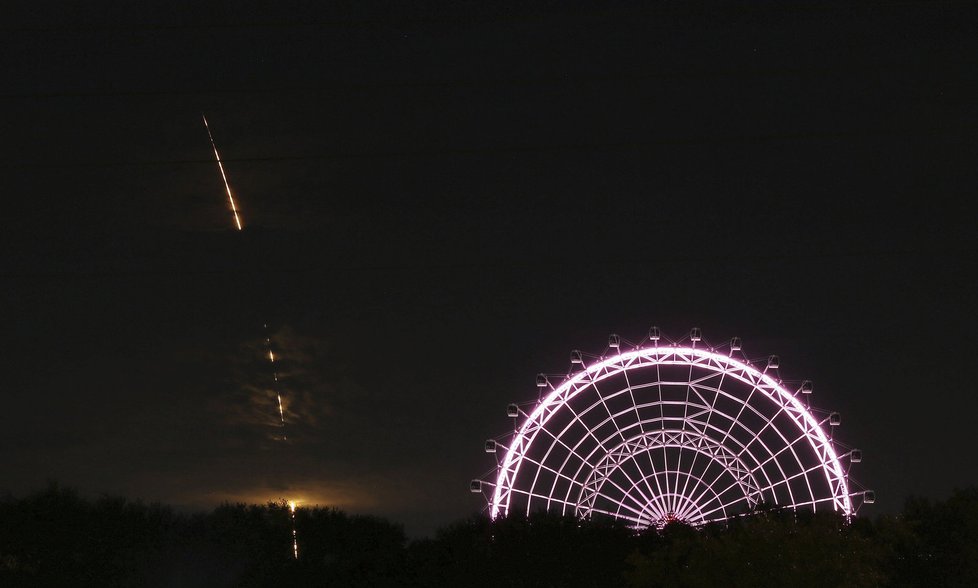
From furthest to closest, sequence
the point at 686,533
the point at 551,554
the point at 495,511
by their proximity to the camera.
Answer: the point at 495,511 → the point at 551,554 → the point at 686,533

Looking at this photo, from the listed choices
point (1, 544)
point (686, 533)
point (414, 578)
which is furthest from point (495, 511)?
point (1, 544)

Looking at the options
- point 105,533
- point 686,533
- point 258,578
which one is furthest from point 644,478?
point 105,533

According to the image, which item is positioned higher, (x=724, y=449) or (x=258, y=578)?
(x=724, y=449)

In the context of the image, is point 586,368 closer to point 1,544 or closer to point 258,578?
point 258,578

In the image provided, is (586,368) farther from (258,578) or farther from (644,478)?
(258,578)

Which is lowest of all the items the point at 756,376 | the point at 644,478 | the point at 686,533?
the point at 686,533

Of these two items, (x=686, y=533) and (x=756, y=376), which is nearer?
(x=686, y=533)

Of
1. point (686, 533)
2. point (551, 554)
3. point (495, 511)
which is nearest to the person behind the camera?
point (686, 533)
